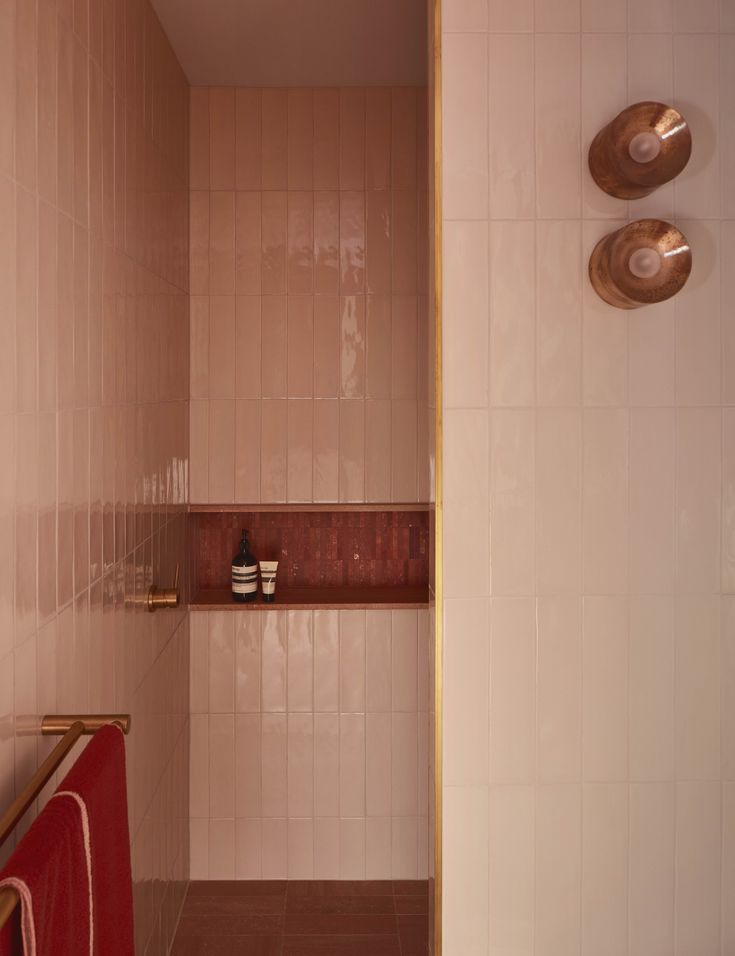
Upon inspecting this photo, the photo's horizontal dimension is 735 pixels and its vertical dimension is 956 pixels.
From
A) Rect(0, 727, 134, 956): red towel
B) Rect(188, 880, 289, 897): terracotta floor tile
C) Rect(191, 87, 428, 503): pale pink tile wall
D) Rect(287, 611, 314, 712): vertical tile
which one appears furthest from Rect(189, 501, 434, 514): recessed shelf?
Rect(0, 727, 134, 956): red towel

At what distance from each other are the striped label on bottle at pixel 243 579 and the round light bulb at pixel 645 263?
6.14 ft

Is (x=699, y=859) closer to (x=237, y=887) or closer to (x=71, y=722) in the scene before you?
(x=71, y=722)

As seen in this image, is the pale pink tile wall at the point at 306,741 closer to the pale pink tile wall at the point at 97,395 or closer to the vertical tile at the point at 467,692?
the pale pink tile wall at the point at 97,395

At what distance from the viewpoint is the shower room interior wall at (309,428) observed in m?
3.13

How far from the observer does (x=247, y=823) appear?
3154 millimetres

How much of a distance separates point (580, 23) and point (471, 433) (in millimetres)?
754

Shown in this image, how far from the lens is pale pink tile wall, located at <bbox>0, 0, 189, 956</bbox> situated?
137cm

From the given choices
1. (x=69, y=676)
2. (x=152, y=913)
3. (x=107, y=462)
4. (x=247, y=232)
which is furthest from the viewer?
(x=247, y=232)

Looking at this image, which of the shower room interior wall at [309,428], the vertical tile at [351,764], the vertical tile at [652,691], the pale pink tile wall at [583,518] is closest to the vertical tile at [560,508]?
the pale pink tile wall at [583,518]

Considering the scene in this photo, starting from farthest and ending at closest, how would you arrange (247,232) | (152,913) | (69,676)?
(247,232) < (152,913) < (69,676)

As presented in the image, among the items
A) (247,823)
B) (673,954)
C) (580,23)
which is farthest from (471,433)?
(247,823)

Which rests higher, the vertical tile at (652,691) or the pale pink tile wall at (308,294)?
the pale pink tile wall at (308,294)

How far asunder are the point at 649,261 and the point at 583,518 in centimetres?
46

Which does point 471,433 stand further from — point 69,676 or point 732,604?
point 69,676
